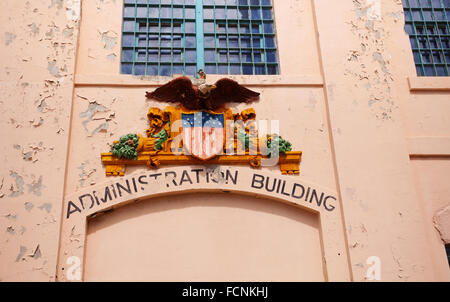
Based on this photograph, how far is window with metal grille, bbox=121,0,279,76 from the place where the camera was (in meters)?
7.79

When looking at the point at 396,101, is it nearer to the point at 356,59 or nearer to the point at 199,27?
the point at 356,59

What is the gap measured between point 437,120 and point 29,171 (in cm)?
602

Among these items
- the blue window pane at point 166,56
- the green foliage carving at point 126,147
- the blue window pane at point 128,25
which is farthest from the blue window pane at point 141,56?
the green foliage carving at point 126,147

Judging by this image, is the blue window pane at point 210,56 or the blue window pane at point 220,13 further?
the blue window pane at point 220,13

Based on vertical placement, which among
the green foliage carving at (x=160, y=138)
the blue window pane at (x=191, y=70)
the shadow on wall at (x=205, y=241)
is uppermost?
the blue window pane at (x=191, y=70)

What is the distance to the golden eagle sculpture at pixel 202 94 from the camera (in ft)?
23.6

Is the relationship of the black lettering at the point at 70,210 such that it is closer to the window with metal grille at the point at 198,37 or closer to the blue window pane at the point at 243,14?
the window with metal grille at the point at 198,37

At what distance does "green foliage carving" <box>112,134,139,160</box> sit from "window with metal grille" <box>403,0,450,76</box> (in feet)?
15.5

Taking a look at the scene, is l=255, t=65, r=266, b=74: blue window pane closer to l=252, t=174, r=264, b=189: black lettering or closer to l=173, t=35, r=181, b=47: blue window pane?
l=173, t=35, r=181, b=47: blue window pane

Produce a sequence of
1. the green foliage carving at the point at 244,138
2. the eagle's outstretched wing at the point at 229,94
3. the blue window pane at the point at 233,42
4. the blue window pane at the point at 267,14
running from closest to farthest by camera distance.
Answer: the green foliage carving at the point at 244,138 < the eagle's outstretched wing at the point at 229,94 < the blue window pane at the point at 233,42 < the blue window pane at the point at 267,14

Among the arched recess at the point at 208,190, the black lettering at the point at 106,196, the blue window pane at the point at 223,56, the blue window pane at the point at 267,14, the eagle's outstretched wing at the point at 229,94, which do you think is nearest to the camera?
the arched recess at the point at 208,190

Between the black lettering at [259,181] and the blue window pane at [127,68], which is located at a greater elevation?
the blue window pane at [127,68]

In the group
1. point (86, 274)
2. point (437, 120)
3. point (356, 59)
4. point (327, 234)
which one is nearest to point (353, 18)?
point (356, 59)

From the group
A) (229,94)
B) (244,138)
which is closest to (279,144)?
(244,138)
